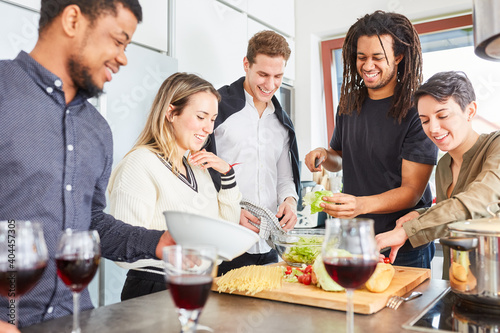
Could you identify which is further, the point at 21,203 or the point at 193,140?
the point at 193,140

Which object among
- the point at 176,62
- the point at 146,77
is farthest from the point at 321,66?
the point at 146,77

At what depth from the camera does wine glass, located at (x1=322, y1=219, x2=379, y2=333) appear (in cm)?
85

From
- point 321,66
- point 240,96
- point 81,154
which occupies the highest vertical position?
point 321,66

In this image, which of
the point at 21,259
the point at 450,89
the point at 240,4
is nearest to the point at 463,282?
the point at 450,89

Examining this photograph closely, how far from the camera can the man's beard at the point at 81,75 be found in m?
1.12

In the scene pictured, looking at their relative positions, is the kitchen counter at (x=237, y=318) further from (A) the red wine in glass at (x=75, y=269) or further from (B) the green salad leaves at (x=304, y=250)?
(B) the green salad leaves at (x=304, y=250)

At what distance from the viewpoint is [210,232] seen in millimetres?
981

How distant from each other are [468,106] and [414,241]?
604 mm

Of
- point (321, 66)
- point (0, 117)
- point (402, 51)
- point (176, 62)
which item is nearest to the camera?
point (0, 117)

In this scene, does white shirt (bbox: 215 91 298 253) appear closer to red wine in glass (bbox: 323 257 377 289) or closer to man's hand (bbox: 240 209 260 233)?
man's hand (bbox: 240 209 260 233)

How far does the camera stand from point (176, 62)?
2.74 metres

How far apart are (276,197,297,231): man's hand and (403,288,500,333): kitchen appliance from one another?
3.55 ft

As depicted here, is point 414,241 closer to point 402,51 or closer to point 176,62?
point 402,51

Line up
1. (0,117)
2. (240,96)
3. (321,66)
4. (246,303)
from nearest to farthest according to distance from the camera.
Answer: (0,117) → (246,303) → (240,96) → (321,66)
